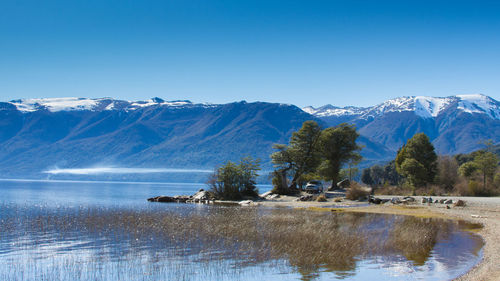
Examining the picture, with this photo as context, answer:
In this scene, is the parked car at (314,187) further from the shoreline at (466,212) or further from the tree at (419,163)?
the tree at (419,163)

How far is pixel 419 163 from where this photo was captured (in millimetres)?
63469

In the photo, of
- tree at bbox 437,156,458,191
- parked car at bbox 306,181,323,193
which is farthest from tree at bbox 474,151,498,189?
parked car at bbox 306,181,323,193

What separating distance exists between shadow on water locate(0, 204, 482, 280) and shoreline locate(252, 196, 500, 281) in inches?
32.3

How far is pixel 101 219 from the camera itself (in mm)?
40562

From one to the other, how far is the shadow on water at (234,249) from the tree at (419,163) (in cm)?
2786

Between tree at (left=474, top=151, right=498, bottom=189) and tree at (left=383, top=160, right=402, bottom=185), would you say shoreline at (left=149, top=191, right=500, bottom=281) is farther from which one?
tree at (left=383, top=160, right=402, bottom=185)

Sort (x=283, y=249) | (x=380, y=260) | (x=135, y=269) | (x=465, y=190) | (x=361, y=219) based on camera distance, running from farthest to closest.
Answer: (x=465, y=190) → (x=361, y=219) → (x=283, y=249) → (x=380, y=260) → (x=135, y=269)

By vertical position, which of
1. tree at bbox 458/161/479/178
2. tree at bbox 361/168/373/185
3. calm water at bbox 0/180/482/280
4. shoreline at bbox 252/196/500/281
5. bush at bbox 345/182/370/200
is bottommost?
calm water at bbox 0/180/482/280

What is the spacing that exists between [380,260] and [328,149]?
47.9 meters

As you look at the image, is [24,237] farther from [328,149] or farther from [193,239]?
[328,149]

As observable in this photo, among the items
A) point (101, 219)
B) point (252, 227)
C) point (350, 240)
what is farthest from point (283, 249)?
point (101, 219)

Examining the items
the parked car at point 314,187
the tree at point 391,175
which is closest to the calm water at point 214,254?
the parked car at point 314,187

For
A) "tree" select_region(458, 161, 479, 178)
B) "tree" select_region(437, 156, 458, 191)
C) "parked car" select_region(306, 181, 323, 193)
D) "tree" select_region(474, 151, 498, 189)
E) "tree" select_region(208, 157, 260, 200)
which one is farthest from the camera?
"tree" select_region(458, 161, 479, 178)

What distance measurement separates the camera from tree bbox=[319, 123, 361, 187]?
68.5m
